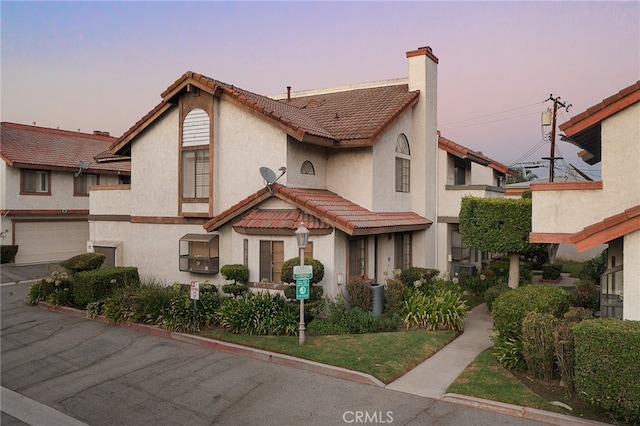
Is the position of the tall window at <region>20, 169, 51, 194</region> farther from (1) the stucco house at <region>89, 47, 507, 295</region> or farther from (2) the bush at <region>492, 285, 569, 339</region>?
(2) the bush at <region>492, 285, 569, 339</region>

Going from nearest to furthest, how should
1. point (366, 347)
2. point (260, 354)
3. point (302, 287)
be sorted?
point (260, 354) → point (366, 347) → point (302, 287)

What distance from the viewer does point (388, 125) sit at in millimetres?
16250

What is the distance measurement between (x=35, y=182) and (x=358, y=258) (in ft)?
70.6

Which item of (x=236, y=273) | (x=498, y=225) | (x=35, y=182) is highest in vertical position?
(x=35, y=182)

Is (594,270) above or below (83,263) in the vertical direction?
below

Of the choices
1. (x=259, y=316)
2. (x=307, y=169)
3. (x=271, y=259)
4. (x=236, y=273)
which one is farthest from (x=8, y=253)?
(x=259, y=316)

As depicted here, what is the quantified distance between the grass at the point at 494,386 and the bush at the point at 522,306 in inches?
30.2

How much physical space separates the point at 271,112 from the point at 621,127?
29.6 feet

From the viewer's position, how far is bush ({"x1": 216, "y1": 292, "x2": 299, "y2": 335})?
39.2 feet

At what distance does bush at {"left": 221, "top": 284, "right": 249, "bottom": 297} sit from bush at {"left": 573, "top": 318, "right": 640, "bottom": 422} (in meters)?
8.93

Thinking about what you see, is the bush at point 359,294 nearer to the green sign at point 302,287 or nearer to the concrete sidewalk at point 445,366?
the concrete sidewalk at point 445,366

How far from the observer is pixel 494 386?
859 cm

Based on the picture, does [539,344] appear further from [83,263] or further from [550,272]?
[550,272]

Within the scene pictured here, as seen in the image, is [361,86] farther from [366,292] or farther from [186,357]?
[186,357]
